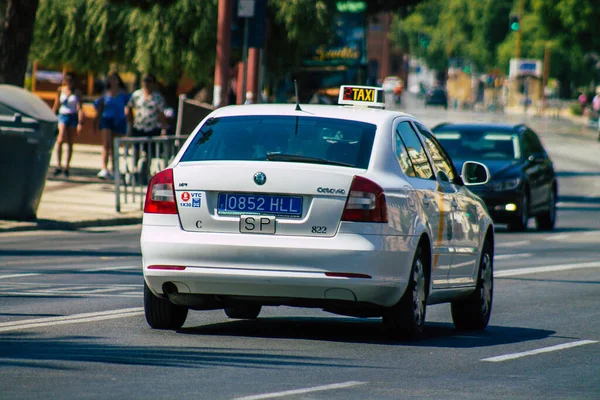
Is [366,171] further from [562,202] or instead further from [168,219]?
[562,202]

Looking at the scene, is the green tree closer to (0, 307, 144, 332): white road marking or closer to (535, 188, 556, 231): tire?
(535, 188, 556, 231): tire

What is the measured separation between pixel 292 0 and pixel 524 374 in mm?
24366

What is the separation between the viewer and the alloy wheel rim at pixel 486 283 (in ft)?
35.9

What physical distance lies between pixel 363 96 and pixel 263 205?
5.87ft

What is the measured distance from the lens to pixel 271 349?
891 cm

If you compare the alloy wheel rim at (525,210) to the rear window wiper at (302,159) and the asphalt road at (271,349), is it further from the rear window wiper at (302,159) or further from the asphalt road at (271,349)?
the rear window wiper at (302,159)

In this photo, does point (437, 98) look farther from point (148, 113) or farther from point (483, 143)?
point (483, 143)

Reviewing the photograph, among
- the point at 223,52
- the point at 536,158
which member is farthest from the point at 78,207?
the point at 536,158

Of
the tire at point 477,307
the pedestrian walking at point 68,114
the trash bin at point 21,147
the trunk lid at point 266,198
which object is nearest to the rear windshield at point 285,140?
the trunk lid at point 266,198

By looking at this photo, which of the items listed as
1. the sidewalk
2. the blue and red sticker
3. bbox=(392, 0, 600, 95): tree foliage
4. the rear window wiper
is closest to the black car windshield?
the sidewalk

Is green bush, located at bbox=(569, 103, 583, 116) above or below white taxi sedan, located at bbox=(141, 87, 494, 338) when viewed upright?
below

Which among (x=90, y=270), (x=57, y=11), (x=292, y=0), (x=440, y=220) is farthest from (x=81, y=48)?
(x=440, y=220)

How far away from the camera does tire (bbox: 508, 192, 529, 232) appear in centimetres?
2156

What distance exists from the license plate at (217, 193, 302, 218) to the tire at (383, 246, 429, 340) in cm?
91
